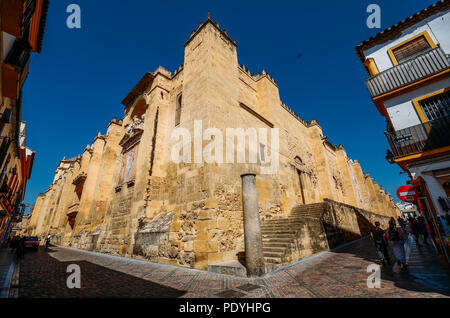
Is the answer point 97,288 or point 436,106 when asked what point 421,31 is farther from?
point 97,288

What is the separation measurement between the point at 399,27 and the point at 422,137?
5.75 meters

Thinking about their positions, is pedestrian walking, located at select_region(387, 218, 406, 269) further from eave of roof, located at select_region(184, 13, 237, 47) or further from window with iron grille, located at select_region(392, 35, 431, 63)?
eave of roof, located at select_region(184, 13, 237, 47)

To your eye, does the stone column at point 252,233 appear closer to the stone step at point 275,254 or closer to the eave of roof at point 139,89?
the stone step at point 275,254

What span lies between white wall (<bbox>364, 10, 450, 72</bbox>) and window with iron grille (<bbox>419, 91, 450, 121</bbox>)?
6.90ft

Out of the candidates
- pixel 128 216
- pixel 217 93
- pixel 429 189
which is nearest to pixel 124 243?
pixel 128 216

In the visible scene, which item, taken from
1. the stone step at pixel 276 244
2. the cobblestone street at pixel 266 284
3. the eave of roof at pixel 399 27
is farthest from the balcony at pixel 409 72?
the stone step at pixel 276 244

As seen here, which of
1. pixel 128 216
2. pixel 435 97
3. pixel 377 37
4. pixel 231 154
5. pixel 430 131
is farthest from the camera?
pixel 128 216

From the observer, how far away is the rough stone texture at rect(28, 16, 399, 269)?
22.2 ft

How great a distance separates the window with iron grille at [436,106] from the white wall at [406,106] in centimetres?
27

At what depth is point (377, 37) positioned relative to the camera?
8.88 metres

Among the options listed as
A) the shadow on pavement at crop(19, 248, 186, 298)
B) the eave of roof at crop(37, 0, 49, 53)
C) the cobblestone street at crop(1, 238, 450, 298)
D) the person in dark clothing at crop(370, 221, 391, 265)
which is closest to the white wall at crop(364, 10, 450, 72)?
the person in dark clothing at crop(370, 221, 391, 265)

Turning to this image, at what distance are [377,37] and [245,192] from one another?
32.9 ft
